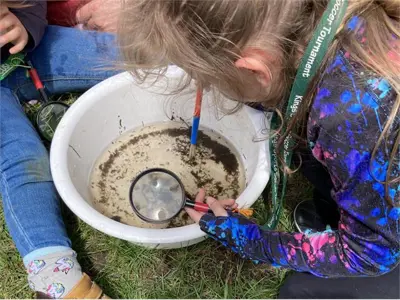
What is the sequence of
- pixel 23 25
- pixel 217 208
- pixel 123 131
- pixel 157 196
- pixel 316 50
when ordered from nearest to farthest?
pixel 316 50
pixel 217 208
pixel 157 196
pixel 23 25
pixel 123 131

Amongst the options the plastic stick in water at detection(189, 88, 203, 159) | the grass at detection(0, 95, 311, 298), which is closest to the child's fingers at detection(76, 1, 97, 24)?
the plastic stick in water at detection(189, 88, 203, 159)

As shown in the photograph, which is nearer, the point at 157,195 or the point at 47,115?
the point at 157,195

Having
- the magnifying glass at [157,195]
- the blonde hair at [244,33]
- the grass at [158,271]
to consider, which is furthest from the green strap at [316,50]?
the grass at [158,271]

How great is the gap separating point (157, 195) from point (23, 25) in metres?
0.70

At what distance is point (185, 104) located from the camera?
5.03 feet

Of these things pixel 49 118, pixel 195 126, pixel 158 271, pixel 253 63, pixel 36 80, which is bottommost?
pixel 158 271

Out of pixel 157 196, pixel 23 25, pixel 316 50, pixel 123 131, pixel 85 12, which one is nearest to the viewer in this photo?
pixel 316 50

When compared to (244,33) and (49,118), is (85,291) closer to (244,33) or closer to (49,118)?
(49,118)

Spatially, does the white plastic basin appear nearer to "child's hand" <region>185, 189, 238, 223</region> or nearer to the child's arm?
"child's hand" <region>185, 189, 238, 223</region>

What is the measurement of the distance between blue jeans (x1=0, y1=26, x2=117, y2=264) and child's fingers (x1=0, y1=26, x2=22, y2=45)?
0.18 metres

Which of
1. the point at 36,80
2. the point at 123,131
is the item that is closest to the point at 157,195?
the point at 123,131

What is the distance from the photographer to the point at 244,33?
2.74ft

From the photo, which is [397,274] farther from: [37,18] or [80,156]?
[37,18]

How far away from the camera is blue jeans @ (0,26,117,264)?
135 centimetres
